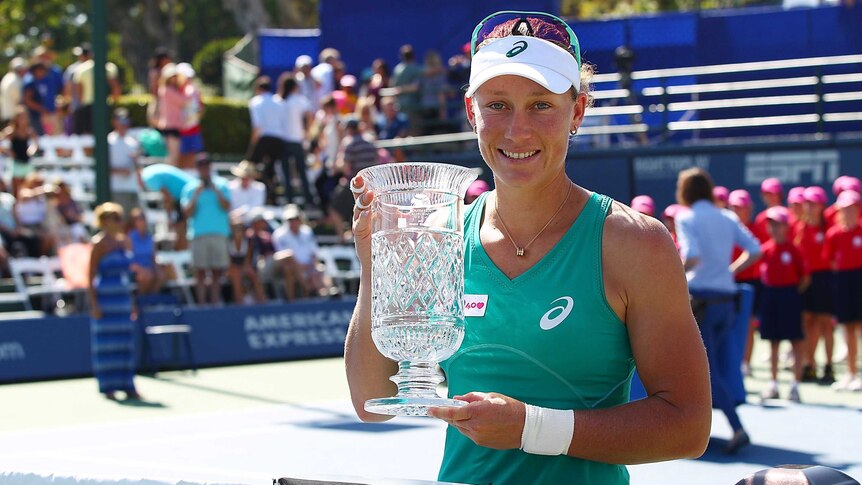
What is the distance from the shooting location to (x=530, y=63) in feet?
7.75

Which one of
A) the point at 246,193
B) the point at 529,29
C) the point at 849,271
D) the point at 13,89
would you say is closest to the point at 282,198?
the point at 246,193

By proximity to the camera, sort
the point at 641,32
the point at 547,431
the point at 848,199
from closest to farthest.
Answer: the point at 547,431
the point at 848,199
the point at 641,32

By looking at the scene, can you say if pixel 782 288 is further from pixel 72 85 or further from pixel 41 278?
pixel 72 85

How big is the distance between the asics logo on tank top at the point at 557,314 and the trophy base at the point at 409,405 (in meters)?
0.32

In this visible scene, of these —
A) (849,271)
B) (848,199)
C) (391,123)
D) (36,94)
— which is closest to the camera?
(848,199)

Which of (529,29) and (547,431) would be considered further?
(529,29)

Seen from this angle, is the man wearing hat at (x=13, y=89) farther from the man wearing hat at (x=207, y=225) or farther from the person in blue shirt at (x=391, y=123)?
the person in blue shirt at (x=391, y=123)

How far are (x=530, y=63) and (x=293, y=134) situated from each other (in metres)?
16.3

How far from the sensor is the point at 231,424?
402 inches

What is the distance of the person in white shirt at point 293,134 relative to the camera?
723 inches

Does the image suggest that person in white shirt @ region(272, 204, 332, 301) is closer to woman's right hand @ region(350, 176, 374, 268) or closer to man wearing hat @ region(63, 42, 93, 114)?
man wearing hat @ region(63, 42, 93, 114)

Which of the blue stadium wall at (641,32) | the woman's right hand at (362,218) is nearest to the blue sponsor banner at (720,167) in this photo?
the blue stadium wall at (641,32)

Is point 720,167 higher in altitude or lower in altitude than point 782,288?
higher

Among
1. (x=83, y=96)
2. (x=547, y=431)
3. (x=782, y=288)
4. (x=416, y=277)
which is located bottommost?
(x=782, y=288)
